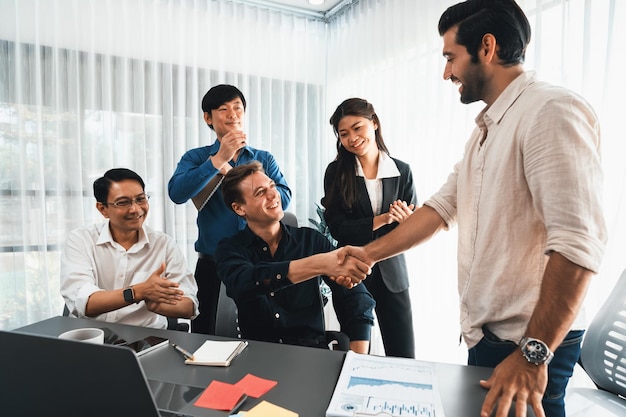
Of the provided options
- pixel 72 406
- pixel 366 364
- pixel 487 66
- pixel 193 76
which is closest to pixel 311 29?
pixel 193 76

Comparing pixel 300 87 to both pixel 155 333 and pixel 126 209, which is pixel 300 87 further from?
pixel 155 333

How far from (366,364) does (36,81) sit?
11.0 ft

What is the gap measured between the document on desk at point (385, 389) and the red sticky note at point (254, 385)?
170 millimetres

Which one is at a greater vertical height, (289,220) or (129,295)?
(289,220)

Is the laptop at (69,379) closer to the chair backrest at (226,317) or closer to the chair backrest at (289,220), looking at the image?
the chair backrest at (226,317)

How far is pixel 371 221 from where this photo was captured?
2162mm

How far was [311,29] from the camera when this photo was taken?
4223 millimetres

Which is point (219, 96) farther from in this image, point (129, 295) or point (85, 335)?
point (85, 335)

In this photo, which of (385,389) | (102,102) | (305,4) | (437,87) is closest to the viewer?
(385,389)

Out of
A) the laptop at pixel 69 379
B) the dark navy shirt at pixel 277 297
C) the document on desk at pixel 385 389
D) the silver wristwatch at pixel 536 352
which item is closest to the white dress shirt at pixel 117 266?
the dark navy shirt at pixel 277 297

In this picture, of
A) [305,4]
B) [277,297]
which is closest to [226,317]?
[277,297]

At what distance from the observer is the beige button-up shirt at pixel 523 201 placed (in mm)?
913

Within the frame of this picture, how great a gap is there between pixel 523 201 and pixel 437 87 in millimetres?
2064

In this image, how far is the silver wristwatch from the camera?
2.88 ft
